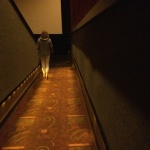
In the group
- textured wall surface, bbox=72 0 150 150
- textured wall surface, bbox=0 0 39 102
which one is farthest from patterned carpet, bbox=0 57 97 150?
textured wall surface, bbox=72 0 150 150

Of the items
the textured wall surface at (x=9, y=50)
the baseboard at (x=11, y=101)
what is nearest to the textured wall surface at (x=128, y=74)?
the baseboard at (x=11, y=101)

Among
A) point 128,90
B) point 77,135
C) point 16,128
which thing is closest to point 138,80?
point 128,90

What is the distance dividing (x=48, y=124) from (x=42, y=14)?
24.5 ft

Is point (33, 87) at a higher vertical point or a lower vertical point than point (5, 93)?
lower

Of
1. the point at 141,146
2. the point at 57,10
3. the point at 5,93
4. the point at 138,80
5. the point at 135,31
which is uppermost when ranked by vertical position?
the point at 57,10

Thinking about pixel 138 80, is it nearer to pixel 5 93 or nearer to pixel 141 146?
pixel 141 146

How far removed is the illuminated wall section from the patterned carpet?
5926 millimetres

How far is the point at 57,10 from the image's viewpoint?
9133mm

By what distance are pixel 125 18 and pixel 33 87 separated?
3.62 metres

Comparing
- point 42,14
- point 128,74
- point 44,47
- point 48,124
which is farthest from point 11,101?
point 42,14

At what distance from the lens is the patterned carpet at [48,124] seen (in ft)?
6.82

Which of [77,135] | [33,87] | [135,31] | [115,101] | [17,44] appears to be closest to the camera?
[135,31]

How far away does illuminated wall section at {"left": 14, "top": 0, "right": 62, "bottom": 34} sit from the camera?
29.2 ft

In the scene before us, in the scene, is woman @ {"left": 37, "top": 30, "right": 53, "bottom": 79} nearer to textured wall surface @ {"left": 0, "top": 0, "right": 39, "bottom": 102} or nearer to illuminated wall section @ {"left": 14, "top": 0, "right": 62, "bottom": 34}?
textured wall surface @ {"left": 0, "top": 0, "right": 39, "bottom": 102}
